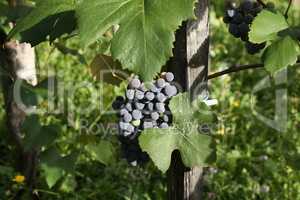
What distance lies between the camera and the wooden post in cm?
150

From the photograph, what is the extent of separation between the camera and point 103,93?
3.52 m

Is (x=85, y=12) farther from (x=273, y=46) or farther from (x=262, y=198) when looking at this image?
(x=262, y=198)

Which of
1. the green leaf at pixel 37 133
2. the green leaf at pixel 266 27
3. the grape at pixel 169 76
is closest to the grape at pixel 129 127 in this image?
the grape at pixel 169 76

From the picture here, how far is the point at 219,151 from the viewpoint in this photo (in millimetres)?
3016

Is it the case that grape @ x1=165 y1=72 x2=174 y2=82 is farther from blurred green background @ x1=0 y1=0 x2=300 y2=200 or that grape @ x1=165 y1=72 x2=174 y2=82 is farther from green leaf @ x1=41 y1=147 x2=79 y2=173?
green leaf @ x1=41 y1=147 x2=79 y2=173

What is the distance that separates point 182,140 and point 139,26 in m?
0.53

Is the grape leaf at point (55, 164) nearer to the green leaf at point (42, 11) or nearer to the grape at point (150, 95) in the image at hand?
the grape at point (150, 95)

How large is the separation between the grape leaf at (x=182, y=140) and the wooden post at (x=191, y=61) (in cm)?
7

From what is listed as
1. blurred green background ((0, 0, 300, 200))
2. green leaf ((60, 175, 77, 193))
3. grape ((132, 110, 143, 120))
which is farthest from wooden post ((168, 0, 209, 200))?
green leaf ((60, 175, 77, 193))

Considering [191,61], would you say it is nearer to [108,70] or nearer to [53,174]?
[108,70]

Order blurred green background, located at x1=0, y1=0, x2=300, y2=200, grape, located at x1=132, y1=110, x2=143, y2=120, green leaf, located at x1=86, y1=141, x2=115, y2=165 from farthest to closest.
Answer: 1. blurred green background, located at x1=0, y1=0, x2=300, y2=200
2. green leaf, located at x1=86, y1=141, x2=115, y2=165
3. grape, located at x1=132, y1=110, x2=143, y2=120

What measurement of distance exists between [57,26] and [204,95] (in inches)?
19.0

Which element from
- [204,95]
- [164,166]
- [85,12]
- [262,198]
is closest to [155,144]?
[164,166]

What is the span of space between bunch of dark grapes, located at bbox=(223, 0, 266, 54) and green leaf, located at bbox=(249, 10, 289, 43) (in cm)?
18
